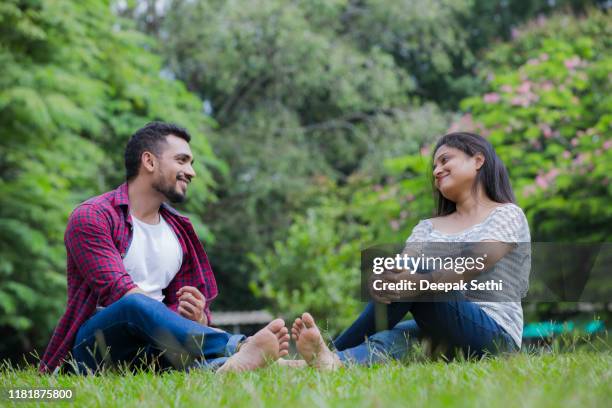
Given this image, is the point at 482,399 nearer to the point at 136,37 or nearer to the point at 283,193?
the point at 136,37

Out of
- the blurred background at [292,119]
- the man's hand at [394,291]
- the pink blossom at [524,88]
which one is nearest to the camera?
the man's hand at [394,291]

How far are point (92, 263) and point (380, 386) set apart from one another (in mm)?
1619

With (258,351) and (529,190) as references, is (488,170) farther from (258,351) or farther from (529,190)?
(529,190)

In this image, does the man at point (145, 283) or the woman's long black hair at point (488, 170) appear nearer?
the man at point (145, 283)

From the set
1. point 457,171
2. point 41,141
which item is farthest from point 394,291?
point 41,141

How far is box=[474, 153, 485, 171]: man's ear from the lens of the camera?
368 cm

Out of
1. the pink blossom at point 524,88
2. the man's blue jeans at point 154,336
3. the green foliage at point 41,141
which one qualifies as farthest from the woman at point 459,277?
the pink blossom at point 524,88

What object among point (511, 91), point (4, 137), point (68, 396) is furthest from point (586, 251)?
point (68, 396)

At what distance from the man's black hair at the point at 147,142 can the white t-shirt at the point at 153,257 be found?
28cm

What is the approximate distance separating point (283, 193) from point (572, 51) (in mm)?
6025

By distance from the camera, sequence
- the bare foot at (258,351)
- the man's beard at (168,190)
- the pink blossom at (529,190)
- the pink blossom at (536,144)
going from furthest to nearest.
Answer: the pink blossom at (536,144) < the pink blossom at (529,190) < the man's beard at (168,190) < the bare foot at (258,351)

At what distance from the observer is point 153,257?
12.5ft

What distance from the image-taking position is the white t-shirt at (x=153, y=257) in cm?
374

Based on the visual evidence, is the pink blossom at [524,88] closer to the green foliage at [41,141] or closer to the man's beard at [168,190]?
the green foliage at [41,141]
